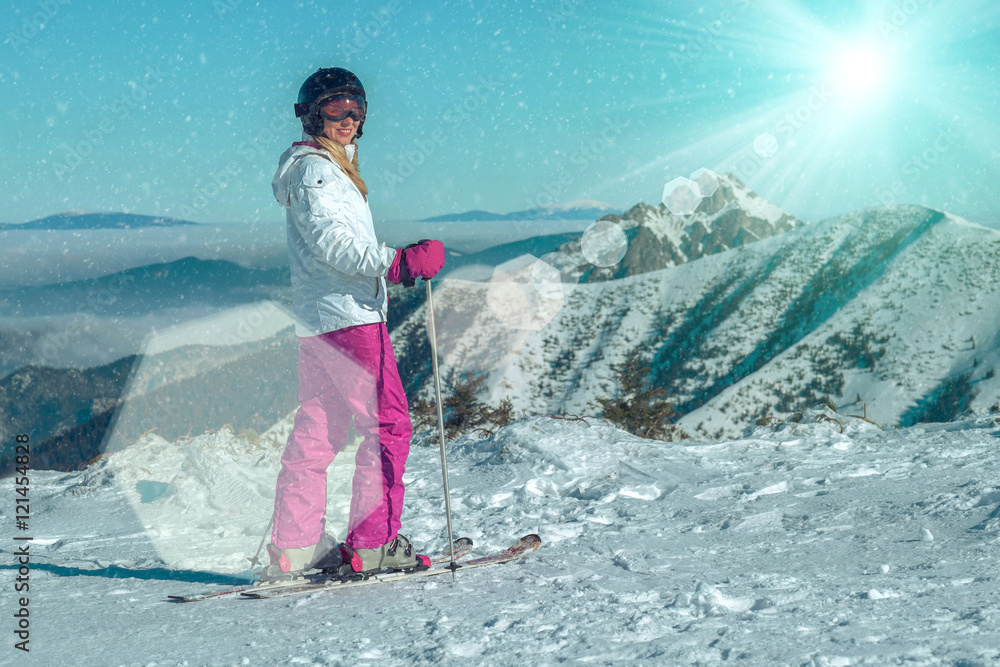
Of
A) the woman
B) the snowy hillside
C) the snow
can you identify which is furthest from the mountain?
the woman

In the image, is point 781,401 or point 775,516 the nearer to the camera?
point 775,516

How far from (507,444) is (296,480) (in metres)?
2.79

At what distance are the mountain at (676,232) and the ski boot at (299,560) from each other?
78495 mm

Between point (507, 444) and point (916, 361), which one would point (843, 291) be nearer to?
point (916, 361)

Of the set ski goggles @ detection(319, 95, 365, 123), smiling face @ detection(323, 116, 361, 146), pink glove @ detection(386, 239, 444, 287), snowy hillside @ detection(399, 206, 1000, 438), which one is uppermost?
snowy hillside @ detection(399, 206, 1000, 438)

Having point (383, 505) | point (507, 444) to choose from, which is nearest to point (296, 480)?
point (383, 505)

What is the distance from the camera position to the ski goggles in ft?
10.0

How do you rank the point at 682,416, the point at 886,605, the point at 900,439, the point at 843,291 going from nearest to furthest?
1. the point at 886,605
2. the point at 900,439
3. the point at 682,416
4. the point at 843,291

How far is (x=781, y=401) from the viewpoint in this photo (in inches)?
1875

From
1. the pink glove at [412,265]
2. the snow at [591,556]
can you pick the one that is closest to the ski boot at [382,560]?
the snow at [591,556]

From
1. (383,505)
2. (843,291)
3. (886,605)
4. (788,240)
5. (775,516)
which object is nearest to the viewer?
(886,605)

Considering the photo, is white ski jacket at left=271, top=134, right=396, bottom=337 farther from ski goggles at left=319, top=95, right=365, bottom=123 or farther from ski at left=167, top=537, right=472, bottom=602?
ski at left=167, top=537, right=472, bottom=602

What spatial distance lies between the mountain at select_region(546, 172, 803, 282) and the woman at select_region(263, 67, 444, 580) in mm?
78424

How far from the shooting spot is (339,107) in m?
3.07
